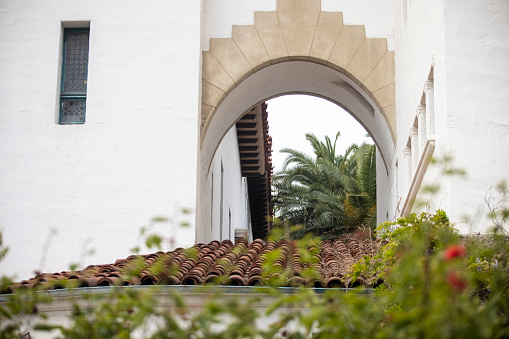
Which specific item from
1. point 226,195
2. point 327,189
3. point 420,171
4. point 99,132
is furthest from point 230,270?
point 327,189

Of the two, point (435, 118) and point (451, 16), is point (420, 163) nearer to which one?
point (435, 118)

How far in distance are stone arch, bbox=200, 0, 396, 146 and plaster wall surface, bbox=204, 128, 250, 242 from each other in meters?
2.50

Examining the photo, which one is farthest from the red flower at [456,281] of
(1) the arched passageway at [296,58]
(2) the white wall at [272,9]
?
(2) the white wall at [272,9]

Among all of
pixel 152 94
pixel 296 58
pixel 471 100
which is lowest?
pixel 471 100

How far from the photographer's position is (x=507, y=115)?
1155 centimetres

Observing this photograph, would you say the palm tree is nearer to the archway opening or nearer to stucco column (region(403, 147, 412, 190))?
the archway opening

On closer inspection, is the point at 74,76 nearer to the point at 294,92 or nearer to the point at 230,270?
the point at 294,92

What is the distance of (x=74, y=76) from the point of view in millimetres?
16344

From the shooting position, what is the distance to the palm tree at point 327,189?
33.8 metres

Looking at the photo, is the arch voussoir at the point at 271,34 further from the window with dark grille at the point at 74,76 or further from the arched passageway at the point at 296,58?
the window with dark grille at the point at 74,76

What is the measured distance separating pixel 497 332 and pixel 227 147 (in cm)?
1828

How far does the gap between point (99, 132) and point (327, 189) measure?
20435 millimetres

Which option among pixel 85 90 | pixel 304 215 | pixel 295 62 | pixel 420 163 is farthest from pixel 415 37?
pixel 304 215

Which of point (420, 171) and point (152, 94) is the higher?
point (152, 94)
